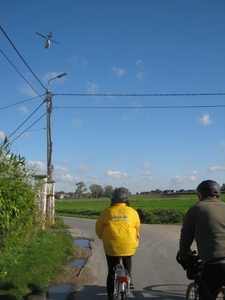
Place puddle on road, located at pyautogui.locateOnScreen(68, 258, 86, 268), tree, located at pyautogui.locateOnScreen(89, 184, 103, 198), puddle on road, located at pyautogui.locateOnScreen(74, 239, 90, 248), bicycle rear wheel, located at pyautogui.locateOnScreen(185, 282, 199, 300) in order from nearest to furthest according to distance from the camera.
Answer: bicycle rear wheel, located at pyautogui.locateOnScreen(185, 282, 199, 300) → puddle on road, located at pyautogui.locateOnScreen(68, 258, 86, 268) → puddle on road, located at pyautogui.locateOnScreen(74, 239, 90, 248) → tree, located at pyautogui.locateOnScreen(89, 184, 103, 198)

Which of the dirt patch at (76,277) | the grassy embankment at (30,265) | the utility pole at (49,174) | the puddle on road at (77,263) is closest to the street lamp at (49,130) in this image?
the utility pole at (49,174)

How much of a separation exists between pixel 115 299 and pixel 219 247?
2.23m

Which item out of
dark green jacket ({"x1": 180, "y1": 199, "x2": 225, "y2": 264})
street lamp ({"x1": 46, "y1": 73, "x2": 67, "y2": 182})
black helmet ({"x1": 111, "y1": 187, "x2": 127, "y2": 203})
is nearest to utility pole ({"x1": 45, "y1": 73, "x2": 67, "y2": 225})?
street lamp ({"x1": 46, "y1": 73, "x2": 67, "y2": 182})

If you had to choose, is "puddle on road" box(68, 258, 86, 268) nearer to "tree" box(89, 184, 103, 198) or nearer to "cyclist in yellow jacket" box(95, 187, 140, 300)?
"cyclist in yellow jacket" box(95, 187, 140, 300)

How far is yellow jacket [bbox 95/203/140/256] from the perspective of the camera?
214 inches

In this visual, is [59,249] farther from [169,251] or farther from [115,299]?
[115,299]

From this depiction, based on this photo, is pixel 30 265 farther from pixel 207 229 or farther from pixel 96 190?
pixel 96 190

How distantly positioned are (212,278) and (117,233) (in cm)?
201

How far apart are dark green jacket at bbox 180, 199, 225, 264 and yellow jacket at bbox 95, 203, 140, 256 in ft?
4.82

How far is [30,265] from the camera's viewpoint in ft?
27.9

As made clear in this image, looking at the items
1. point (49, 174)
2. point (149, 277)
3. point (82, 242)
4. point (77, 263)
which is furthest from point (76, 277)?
point (49, 174)

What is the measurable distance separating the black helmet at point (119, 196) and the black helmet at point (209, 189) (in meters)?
1.71

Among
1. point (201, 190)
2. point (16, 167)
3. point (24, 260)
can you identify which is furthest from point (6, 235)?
point (201, 190)

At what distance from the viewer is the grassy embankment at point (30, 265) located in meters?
6.92
